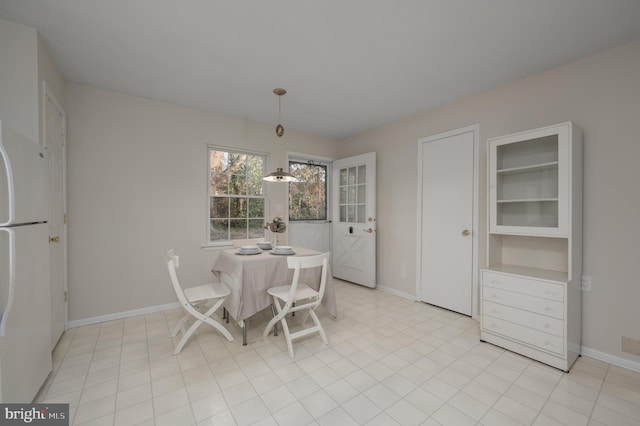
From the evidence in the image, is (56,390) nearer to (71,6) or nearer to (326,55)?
(71,6)

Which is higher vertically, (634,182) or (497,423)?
(634,182)

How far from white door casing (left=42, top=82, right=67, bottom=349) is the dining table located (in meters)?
1.50

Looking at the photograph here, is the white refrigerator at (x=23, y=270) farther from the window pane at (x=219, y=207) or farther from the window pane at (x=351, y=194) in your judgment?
the window pane at (x=351, y=194)

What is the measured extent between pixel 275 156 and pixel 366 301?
272 centimetres

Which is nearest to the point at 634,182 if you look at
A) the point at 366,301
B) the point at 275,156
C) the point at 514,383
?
the point at 514,383

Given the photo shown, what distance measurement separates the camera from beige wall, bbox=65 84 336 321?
9.89 ft

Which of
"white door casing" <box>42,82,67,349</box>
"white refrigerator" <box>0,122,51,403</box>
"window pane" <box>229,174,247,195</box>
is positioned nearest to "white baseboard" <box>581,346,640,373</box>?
"white refrigerator" <box>0,122,51,403</box>

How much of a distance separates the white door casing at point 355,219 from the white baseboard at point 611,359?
8.32 ft

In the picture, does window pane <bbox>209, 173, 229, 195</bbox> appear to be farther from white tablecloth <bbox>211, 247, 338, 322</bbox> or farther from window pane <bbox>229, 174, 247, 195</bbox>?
white tablecloth <bbox>211, 247, 338, 322</bbox>

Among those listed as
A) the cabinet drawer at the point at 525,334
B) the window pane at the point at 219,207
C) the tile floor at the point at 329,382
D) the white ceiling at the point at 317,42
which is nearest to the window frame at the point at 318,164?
the window pane at the point at 219,207

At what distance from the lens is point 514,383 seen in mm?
2045

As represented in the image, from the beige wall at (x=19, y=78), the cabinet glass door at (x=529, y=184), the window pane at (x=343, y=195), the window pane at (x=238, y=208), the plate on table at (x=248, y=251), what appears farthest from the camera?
the window pane at (x=343, y=195)

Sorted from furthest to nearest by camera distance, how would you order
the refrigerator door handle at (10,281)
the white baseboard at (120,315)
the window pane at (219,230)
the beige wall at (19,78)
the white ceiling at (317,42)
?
1. the window pane at (219,230)
2. the white baseboard at (120,315)
3. the beige wall at (19,78)
4. the white ceiling at (317,42)
5. the refrigerator door handle at (10,281)

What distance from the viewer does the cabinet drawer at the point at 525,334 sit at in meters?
2.24
